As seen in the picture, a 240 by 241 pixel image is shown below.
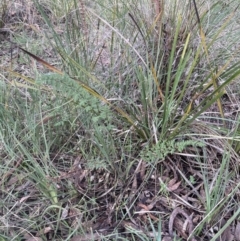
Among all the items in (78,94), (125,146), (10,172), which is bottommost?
(10,172)

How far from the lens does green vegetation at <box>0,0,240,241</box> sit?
145cm

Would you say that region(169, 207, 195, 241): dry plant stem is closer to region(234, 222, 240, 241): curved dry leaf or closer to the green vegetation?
→ the green vegetation

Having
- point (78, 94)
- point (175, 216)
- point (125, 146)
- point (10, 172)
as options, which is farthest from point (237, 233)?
point (10, 172)

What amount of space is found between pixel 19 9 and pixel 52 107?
135 cm

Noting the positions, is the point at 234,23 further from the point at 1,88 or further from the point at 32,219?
the point at 32,219

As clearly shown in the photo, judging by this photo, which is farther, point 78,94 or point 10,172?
point 10,172

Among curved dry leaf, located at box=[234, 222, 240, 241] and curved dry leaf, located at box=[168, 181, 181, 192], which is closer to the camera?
curved dry leaf, located at box=[234, 222, 240, 241]

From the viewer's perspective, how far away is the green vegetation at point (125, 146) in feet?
4.76

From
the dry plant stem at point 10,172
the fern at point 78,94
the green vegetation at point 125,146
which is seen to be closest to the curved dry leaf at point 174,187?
the green vegetation at point 125,146

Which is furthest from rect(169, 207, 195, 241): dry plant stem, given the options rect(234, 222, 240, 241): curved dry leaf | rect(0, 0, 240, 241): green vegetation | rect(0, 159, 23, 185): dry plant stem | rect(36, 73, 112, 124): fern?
rect(0, 159, 23, 185): dry plant stem

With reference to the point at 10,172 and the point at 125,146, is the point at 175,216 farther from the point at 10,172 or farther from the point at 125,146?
the point at 10,172

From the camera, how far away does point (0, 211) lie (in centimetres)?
151

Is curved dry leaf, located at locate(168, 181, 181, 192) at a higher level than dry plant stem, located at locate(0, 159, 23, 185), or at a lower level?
higher

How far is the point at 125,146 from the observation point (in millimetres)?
1596
